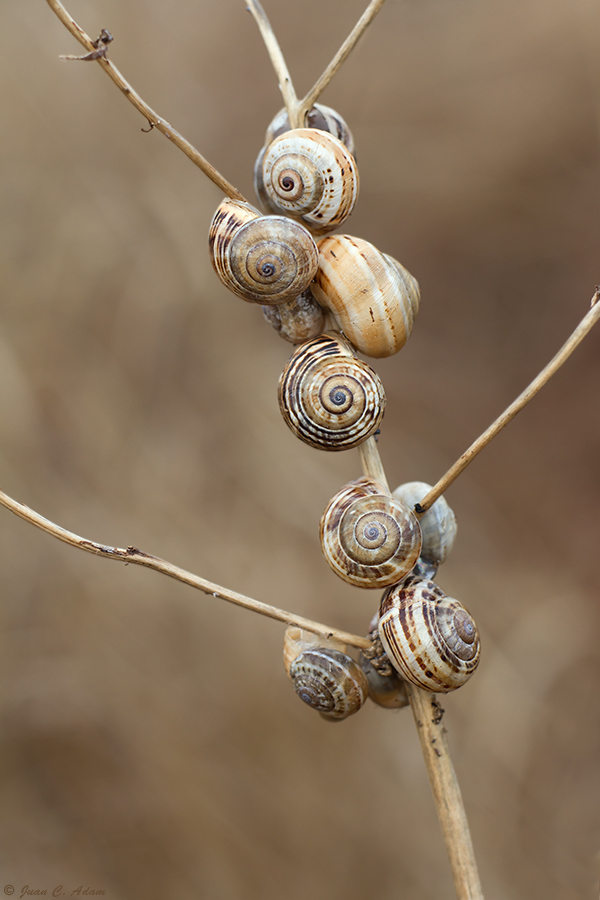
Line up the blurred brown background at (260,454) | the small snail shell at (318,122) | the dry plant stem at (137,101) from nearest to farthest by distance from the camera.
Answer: the dry plant stem at (137,101) < the small snail shell at (318,122) < the blurred brown background at (260,454)

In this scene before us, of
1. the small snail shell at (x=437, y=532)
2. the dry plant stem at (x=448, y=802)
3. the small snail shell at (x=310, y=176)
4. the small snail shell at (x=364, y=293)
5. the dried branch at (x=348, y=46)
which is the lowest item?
the dry plant stem at (x=448, y=802)

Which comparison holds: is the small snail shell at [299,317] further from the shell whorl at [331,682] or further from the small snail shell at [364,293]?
the shell whorl at [331,682]

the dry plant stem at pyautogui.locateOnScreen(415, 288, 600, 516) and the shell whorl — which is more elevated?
the dry plant stem at pyautogui.locateOnScreen(415, 288, 600, 516)

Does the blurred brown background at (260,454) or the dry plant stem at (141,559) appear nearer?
the dry plant stem at (141,559)

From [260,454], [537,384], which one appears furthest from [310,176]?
[260,454]

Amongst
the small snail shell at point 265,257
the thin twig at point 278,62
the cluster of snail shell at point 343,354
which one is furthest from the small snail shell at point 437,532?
the thin twig at point 278,62

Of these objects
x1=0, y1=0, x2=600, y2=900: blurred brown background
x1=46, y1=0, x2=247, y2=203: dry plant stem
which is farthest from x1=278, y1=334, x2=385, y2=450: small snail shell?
x1=0, y1=0, x2=600, y2=900: blurred brown background

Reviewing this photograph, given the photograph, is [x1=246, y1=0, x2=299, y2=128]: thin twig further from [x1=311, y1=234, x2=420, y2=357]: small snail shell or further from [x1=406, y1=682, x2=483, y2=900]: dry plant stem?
[x1=406, y1=682, x2=483, y2=900]: dry plant stem

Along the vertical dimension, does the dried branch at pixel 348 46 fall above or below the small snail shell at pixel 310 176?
above
